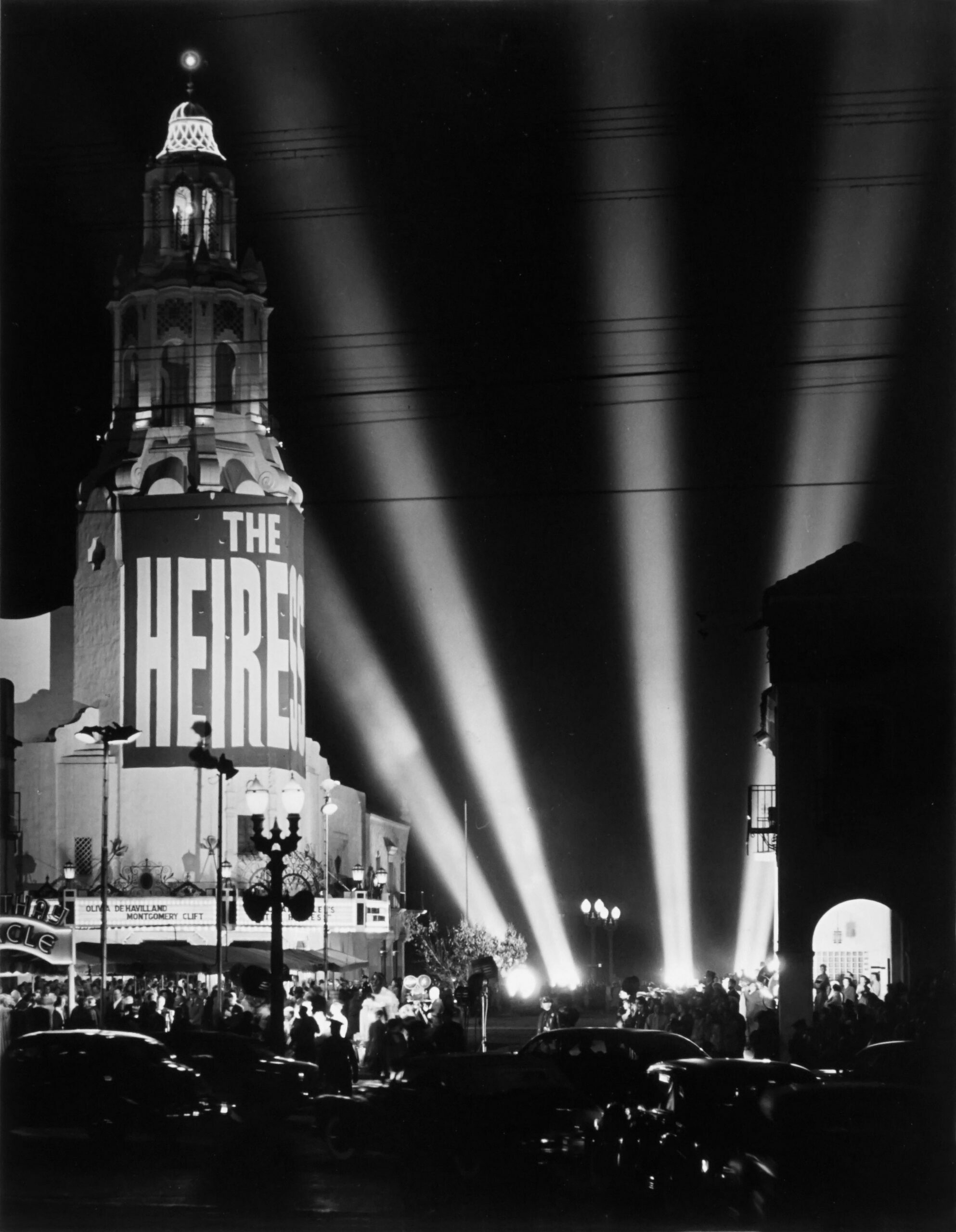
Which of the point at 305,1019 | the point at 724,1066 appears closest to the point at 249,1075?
the point at 305,1019

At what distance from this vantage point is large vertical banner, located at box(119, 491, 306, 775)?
62.9 m

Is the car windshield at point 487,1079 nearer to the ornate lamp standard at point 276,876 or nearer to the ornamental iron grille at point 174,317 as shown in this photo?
the ornate lamp standard at point 276,876

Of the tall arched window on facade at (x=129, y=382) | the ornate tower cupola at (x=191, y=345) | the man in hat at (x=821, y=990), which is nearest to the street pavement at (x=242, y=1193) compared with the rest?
the man in hat at (x=821, y=990)

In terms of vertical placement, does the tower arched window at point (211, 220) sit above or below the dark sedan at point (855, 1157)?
above

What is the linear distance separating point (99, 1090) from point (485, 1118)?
529 centimetres

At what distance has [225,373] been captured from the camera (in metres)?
67.2

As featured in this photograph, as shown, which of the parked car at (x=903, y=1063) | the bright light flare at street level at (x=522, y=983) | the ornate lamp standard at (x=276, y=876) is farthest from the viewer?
the bright light flare at street level at (x=522, y=983)

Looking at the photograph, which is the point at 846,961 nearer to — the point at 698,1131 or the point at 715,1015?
the point at 715,1015

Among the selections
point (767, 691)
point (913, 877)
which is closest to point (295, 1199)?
point (913, 877)

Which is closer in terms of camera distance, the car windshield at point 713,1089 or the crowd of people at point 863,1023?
the car windshield at point 713,1089

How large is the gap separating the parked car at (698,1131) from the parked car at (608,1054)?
3.74 m

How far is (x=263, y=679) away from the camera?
209 ft

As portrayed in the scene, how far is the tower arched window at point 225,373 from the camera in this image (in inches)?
2628

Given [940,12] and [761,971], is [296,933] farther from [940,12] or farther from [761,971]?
[940,12]
